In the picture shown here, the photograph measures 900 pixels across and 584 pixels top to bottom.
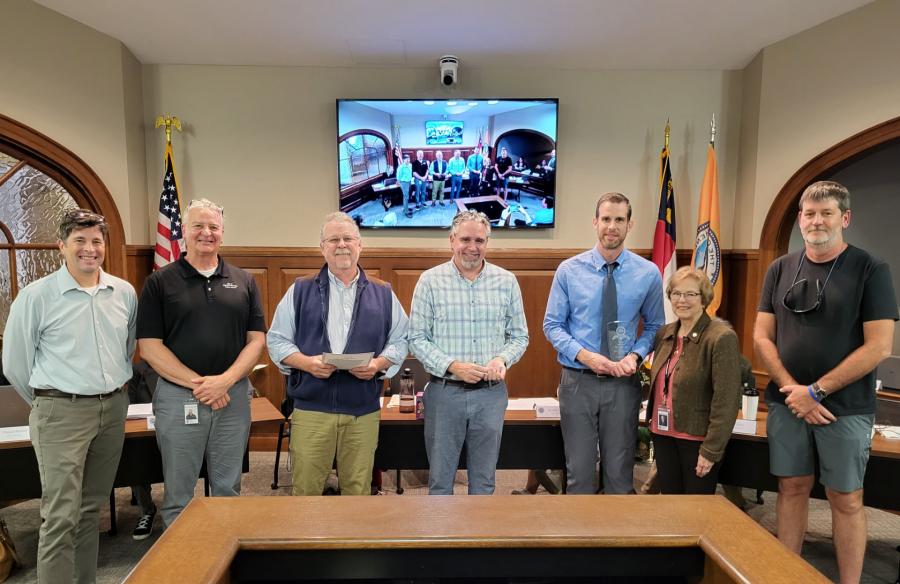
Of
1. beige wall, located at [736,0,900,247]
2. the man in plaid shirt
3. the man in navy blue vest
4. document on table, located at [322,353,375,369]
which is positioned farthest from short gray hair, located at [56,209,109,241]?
beige wall, located at [736,0,900,247]

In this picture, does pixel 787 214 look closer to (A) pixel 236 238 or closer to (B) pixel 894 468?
(B) pixel 894 468

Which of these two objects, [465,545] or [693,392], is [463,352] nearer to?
[693,392]

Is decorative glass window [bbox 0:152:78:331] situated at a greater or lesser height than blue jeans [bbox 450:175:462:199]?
lesser

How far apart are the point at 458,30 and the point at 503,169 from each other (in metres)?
1.09

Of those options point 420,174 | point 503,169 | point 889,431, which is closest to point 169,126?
point 420,174


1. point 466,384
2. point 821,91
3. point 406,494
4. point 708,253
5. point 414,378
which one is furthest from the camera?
point 708,253

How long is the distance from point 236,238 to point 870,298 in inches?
162

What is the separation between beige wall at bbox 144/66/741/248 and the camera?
13.4 feet

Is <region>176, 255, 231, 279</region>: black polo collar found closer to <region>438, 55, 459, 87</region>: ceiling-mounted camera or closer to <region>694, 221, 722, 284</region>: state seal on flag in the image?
<region>438, 55, 459, 87</region>: ceiling-mounted camera

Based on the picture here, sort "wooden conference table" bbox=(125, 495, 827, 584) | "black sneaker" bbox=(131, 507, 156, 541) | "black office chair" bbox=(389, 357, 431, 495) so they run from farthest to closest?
"black office chair" bbox=(389, 357, 431, 495) → "black sneaker" bbox=(131, 507, 156, 541) → "wooden conference table" bbox=(125, 495, 827, 584)

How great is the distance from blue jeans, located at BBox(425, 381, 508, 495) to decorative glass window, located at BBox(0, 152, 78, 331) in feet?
10.7

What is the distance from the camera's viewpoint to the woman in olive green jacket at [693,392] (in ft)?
6.50

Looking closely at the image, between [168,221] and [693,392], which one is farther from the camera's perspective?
[168,221]

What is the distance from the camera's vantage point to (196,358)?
6.73 feet
